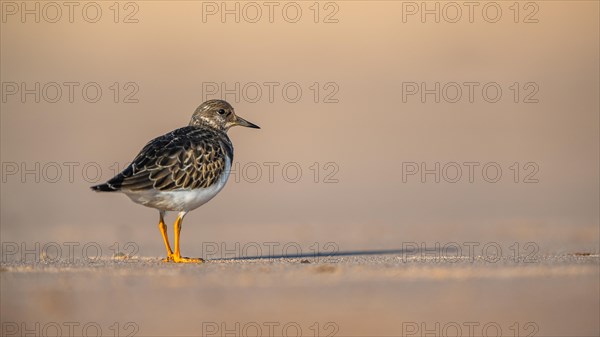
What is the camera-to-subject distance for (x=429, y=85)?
85.8ft

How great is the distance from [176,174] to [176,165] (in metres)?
0.09

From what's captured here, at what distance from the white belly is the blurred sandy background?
1975 mm

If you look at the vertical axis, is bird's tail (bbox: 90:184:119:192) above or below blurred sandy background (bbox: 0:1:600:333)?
below

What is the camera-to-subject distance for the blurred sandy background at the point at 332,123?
1538cm

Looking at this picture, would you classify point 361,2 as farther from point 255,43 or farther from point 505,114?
point 505,114

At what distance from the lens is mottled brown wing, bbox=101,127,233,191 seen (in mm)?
10922

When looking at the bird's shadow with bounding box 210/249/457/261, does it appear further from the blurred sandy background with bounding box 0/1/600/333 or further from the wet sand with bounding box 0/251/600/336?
the wet sand with bounding box 0/251/600/336

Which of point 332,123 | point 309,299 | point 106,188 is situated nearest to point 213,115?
point 106,188

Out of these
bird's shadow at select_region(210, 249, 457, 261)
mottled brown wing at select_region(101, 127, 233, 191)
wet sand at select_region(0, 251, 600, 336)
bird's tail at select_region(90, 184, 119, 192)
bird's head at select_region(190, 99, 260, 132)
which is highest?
bird's head at select_region(190, 99, 260, 132)

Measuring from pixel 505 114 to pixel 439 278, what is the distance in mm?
15399

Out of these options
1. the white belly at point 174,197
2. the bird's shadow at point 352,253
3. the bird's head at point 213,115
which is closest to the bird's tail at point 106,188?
the white belly at point 174,197

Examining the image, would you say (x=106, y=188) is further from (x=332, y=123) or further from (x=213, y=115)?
(x=332, y=123)

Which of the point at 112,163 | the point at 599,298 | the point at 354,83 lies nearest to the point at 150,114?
the point at 112,163

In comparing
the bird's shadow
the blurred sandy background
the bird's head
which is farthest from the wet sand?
the bird's head
